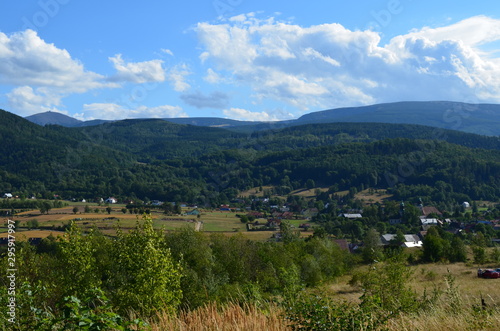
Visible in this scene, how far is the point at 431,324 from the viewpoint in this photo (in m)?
6.46

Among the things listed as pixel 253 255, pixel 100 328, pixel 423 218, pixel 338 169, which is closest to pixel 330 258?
pixel 253 255

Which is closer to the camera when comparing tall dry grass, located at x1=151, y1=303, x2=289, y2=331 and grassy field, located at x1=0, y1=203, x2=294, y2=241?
tall dry grass, located at x1=151, y1=303, x2=289, y2=331

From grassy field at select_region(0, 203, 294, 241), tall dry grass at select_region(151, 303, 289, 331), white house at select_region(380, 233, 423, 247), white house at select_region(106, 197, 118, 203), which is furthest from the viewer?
white house at select_region(106, 197, 118, 203)

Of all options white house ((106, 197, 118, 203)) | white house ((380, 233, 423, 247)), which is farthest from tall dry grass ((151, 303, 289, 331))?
white house ((106, 197, 118, 203))

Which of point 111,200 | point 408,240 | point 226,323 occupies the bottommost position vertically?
point 408,240

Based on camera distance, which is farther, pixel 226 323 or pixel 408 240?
pixel 408 240

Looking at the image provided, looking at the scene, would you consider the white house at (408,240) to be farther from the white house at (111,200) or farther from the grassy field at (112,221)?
the white house at (111,200)

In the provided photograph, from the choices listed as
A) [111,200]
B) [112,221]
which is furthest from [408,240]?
[111,200]

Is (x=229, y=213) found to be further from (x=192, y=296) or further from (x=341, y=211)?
(x=192, y=296)

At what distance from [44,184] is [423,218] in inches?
5753

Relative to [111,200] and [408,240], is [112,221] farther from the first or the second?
[408,240]

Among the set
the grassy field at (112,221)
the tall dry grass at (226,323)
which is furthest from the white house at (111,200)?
the tall dry grass at (226,323)

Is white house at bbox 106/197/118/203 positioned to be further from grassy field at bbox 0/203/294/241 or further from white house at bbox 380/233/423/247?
white house at bbox 380/233/423/247

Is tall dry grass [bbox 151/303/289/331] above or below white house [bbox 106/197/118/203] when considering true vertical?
above
